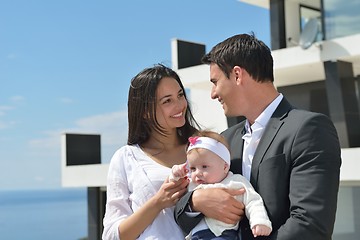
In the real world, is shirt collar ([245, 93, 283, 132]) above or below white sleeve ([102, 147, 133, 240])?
above

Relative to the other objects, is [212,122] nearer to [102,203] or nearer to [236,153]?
[102,203]

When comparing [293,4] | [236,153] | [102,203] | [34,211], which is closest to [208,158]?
[236,153]

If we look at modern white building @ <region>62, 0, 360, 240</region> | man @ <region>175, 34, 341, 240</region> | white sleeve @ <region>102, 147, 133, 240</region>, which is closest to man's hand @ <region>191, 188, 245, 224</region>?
man @ <region>175, 34, 341, 240</region>

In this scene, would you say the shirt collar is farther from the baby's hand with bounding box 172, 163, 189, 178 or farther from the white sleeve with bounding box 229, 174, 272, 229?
the baby's hand with bounding box 172, 163, 189, 178

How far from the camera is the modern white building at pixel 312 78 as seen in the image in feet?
44.4

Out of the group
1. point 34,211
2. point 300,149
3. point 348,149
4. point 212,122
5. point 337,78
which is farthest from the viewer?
point 34,211

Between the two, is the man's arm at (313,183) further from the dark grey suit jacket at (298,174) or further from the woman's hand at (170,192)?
the woman's hand at (170,192)

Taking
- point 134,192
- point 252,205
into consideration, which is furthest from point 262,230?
point 134,192

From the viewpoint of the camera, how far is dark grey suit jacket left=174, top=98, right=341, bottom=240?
2.57 meters

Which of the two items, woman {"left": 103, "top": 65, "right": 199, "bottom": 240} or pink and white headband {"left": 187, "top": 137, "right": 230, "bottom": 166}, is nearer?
pink and white headband {"left": 187, "top": 137, "right": 230, "bottom": 166}

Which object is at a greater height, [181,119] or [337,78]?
[337,78]

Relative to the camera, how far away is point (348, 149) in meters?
12.4

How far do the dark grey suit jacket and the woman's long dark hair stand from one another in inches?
31.2

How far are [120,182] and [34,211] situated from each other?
160480 mm
